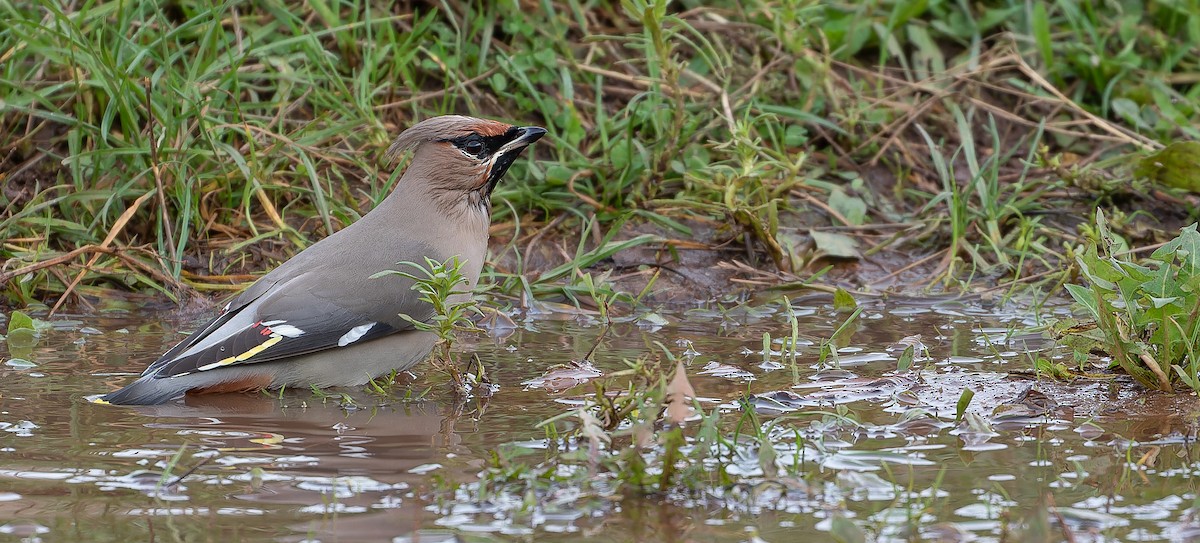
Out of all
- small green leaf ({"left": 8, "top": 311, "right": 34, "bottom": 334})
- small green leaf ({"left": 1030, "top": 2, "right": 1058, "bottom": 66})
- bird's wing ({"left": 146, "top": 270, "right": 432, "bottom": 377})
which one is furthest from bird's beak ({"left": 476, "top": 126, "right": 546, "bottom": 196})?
small green leaf ({"left": 1030, "top": 2, "right": 1058, "bottom": 66})

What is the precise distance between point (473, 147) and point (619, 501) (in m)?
2.24

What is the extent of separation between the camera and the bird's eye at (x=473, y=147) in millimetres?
5133

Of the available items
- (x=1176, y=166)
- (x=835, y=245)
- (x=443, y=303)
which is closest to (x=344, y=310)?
(x=443, y=303)

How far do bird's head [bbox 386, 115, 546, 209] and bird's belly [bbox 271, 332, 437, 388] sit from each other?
63 centimetres

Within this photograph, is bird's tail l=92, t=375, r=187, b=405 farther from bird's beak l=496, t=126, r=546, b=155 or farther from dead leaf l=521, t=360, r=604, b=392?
bird's beak l=496, t=126, r=546, b=155

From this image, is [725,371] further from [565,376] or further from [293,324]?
[293,324]

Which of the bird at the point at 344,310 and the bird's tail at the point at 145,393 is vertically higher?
the bird at the point at 344,310

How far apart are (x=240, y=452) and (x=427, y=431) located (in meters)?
0.51

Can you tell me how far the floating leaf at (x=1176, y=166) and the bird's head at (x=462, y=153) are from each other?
2.70 m

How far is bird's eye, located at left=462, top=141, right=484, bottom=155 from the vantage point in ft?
16.8

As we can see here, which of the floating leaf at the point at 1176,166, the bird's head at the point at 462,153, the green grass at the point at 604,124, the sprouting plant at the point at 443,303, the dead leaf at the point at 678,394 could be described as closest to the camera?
the dead leaf at the point at 678,394

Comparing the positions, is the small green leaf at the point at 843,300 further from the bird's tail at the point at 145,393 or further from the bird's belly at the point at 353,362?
the bird's tail at the point at 145,393

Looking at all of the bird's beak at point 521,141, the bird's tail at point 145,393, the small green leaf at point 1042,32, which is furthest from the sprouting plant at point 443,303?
the small green leaf at point 1042,32

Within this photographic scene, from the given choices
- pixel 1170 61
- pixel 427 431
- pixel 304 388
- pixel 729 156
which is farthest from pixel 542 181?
pixel 1170 61
